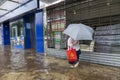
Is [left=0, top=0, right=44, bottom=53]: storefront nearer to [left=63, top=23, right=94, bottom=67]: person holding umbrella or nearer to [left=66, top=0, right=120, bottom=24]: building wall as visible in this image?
[left=66, top=0, right=120, bottom=24]: building wall

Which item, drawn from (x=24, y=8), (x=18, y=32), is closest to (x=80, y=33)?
(x=24, y=8)

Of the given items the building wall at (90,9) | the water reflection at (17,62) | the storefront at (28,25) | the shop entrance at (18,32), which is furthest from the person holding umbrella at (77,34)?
the shop entrance at (18,32)

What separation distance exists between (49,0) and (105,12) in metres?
3.42

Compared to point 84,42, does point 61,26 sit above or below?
above

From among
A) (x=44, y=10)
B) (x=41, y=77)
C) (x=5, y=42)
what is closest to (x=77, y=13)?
(x=44, y=10)

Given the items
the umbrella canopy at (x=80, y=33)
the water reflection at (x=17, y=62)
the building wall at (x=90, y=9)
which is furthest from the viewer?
the water reflection at (x=17, y=62)

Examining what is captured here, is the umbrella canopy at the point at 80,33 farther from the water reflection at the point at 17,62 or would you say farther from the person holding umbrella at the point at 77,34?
the water reflection at the point at 17,62

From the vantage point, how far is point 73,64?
575 cm

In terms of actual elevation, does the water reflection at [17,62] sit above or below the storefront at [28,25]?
below

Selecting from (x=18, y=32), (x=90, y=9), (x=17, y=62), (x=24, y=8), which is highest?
(x=24, y=8)

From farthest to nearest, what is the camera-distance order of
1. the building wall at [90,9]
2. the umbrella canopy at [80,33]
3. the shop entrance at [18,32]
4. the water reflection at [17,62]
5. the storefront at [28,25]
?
the shop entrance at [18,32], the storefront at [28,25], the water reflection at [17,62], the building wall at [90,9], the umbrella canopy at [80,33]

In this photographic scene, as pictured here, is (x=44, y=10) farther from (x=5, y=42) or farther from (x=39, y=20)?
(x=5, y=42)

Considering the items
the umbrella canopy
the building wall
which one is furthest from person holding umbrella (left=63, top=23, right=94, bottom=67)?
the building wall

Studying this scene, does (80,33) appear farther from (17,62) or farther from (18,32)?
(18,32)
